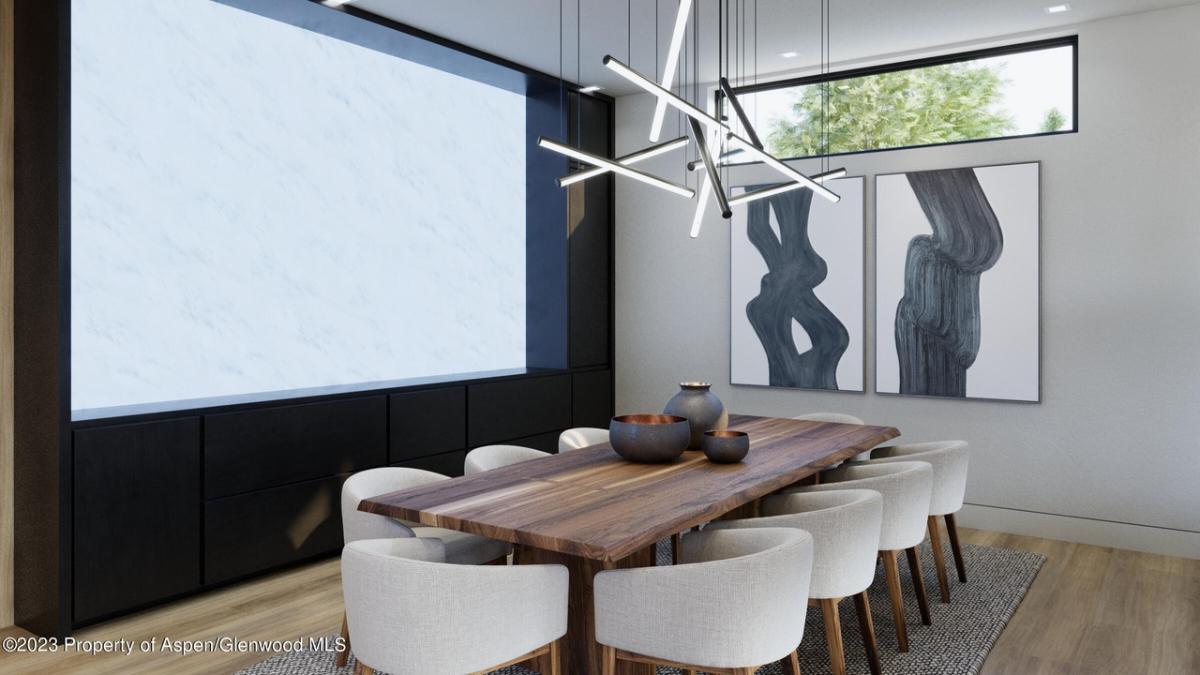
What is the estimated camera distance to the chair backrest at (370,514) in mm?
2721

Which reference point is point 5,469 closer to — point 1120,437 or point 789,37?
point 789,37

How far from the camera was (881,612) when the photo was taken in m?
3.51

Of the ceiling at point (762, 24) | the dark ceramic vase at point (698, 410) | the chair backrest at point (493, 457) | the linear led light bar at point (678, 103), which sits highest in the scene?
the ceiling at point (762, 24)

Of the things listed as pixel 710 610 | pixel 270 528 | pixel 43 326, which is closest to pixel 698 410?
pixel 710 610

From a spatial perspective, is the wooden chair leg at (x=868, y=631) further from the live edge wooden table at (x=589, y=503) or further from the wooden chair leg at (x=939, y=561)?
the wooden chair leg at (x=939, y=561)

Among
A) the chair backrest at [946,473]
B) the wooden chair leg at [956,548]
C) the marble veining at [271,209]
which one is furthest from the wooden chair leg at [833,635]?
the marble veining at [271,209]

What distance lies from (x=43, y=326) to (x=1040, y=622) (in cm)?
390

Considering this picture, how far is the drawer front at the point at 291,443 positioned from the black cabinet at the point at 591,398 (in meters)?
1.61

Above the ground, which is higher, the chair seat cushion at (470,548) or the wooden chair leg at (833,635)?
the chair seat cushion at (470,548)

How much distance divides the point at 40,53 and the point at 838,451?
3.32m

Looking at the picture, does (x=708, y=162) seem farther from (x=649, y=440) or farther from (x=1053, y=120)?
(x=1053, y=120)

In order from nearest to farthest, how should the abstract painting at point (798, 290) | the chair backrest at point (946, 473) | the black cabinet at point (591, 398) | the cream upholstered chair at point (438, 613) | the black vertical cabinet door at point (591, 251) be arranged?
the cream upholstered chair at point (438, 613)
the chair backrest at point (946, 473)
the abstract painting at point (798, 290)
the black cabinet at point (591, 398)
the black vertical cabinet door at point (591, 251)

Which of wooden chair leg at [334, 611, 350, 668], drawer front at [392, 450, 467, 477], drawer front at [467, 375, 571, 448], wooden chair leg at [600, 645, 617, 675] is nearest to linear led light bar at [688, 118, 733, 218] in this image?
wooden chair leg at [600, 645, 617, 675]

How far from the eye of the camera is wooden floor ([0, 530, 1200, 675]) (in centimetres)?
298
